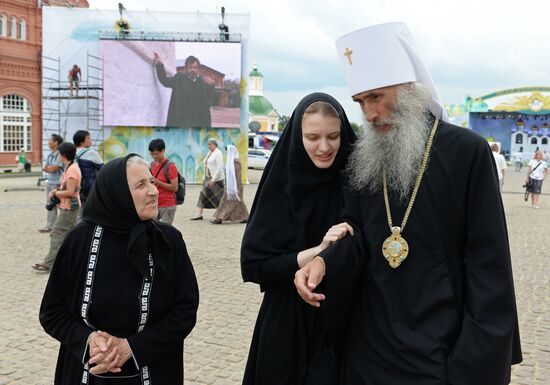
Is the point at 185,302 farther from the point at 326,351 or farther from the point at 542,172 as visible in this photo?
the point at 542,172

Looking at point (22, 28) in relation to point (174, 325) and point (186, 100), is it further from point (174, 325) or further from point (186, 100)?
point (174, 325)

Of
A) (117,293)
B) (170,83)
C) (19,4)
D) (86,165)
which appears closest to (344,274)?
(117,293)

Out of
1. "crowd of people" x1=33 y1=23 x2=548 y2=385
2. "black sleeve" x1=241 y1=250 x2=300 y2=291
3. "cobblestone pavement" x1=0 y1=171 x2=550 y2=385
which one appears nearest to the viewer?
"crowd of people" x1=33 y1=23 x2=548 y2=385

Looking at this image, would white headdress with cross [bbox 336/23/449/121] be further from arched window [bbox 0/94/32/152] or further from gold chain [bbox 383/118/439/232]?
arched window [bbox 0/94/32/152]

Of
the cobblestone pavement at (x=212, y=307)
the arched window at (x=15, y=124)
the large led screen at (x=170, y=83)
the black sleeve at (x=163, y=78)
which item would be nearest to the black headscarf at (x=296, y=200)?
the cobblestone pavement at (x=212, y=307)

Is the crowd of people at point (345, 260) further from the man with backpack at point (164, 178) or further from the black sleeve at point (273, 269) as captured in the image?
the man with backpack at point (164, 178)

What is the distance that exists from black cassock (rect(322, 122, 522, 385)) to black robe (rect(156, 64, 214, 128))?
71.8 feet

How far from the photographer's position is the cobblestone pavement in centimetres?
443

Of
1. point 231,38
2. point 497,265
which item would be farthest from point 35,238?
point 231,38

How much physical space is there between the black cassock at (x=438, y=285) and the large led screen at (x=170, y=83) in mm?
21733

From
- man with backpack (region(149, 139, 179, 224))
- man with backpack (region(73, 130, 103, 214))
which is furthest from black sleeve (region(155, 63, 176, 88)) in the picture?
man with backpack (region(73, 130, 103, 214))

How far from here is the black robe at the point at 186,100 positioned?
922 inches

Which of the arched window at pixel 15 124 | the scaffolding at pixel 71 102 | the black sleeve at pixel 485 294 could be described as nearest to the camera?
the black sleeve at pixel 485 294

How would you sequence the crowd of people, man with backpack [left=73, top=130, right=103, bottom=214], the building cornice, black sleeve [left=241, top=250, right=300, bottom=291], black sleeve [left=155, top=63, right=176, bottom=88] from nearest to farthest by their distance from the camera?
the crowd of people
black sleeve [left=241, top=250, right=300, bottom=291]
man with backpack [left=73, top=130, right=103, bottom=214]
black sleeve [left=155, top=63, right=176, bottom=88]
the building cornice
